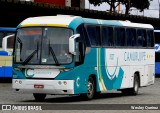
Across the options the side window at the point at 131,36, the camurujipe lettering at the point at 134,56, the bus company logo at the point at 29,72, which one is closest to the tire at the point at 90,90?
the bus company logo at the point at 29,72

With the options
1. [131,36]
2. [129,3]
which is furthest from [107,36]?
[129,3]

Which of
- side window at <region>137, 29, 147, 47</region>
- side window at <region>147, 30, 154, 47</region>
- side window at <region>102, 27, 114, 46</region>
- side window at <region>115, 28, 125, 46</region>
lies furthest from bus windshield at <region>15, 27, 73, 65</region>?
side window at <region>147, 30, 154, 47</region>

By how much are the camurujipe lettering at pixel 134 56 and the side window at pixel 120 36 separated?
59 cm

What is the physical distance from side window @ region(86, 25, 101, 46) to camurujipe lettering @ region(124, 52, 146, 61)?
99.0 inches

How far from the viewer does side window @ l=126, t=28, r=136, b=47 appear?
23562 millimetres

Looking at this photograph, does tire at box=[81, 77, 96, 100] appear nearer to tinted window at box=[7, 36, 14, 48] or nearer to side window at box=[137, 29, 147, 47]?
tinted window at box=[7, 36, 14, 48]

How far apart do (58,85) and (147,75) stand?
771 centimetres

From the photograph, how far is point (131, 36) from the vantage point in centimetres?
2389

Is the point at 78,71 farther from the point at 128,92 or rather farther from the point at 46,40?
the point at 128,92

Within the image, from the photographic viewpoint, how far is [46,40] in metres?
19.2

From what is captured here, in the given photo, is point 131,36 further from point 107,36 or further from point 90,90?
point 90,90

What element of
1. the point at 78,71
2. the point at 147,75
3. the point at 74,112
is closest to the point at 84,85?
the point at 78,71

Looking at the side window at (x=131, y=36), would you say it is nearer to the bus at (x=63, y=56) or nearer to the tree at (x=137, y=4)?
the bus at (x=63, y=56)

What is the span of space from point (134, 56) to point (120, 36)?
5.41 feet
